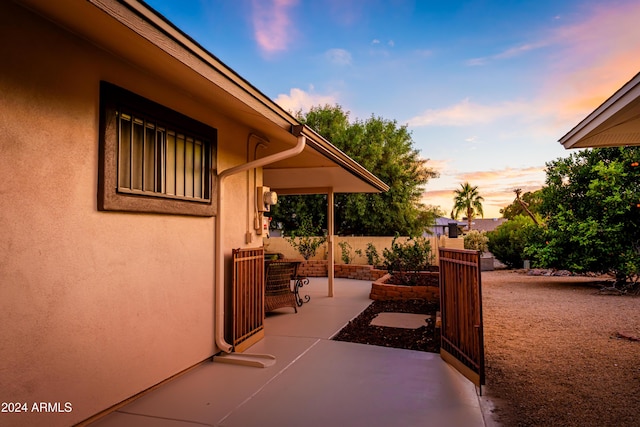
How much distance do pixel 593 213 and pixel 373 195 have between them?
10.2 meters

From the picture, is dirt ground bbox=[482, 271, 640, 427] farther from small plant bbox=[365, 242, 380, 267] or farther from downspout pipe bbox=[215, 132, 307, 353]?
small plant bbox=[365, 242, 380, 267]

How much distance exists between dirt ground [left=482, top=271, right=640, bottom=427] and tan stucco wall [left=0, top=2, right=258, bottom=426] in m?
2.98

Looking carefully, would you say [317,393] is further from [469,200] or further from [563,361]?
[469,200]

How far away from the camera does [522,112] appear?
36.4 ft

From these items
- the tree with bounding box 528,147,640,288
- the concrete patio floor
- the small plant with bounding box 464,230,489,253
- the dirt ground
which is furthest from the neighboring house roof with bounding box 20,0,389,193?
the small plant with bounding box 464,230,489,253

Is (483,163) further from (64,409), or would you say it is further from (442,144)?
(64,409)

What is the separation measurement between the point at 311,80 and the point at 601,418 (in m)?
12.3

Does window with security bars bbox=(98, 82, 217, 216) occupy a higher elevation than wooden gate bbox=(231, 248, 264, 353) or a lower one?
higher

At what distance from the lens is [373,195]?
19.0 m

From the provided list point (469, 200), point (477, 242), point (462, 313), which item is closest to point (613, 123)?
point (462, 313)

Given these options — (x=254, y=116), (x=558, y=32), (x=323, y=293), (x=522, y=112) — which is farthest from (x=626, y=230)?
(x=254, y=116)

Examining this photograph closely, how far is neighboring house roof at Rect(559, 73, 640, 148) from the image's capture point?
3.31m

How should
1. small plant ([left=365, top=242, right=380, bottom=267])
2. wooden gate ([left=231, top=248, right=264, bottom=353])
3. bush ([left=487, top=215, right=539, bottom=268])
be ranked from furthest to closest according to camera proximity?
1. bush ([left=487, top=215, right=539, bottom=268])
2. small plant ([left=365, top=242, right=380, bottom=267])
3. wooden gate ([left=231, top=248, right=264, bottom=353])

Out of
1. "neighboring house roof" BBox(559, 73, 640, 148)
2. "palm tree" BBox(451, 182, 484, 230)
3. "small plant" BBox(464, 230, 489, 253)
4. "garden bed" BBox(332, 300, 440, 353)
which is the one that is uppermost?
"palm tree" BBox(451, 182, 484, 230)
